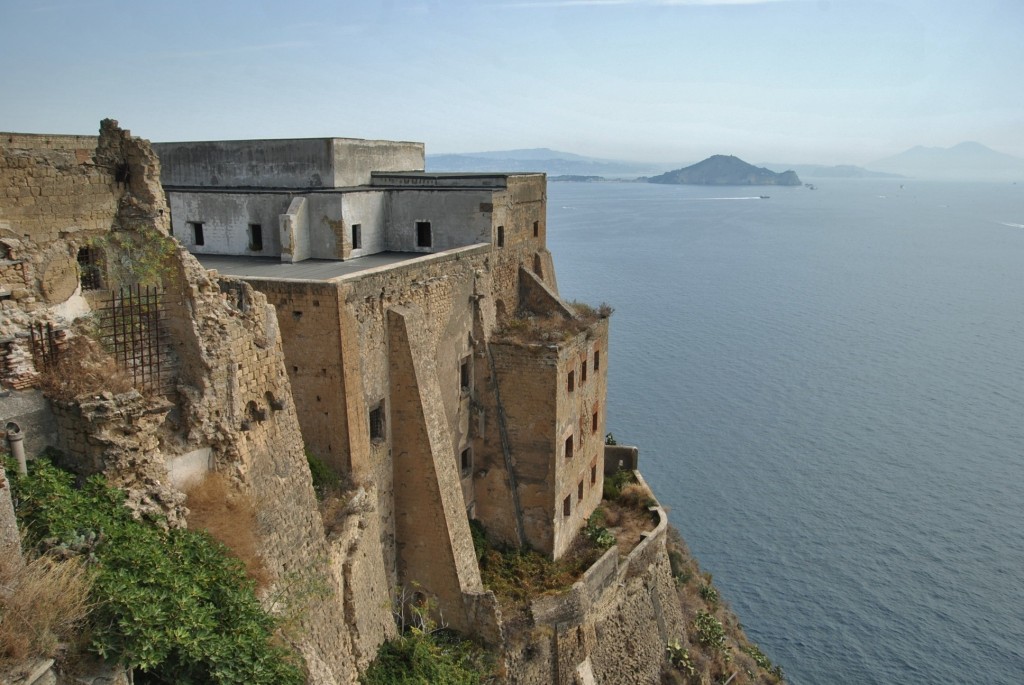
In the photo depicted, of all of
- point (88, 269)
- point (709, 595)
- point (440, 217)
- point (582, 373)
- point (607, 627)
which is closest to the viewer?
point (88, 269)

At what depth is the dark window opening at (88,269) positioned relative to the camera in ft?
32.7

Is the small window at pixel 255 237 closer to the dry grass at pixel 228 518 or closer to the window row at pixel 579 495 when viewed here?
the dry grass at pixel 228 518

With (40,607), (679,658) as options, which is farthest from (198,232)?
(679,658)

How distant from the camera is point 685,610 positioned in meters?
25.6

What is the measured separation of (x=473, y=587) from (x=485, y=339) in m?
6.20

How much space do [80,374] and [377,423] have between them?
7490 mm

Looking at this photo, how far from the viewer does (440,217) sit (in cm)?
2081

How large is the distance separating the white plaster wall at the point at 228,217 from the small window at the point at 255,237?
0.08 metres

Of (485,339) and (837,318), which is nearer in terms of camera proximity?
(485,339)

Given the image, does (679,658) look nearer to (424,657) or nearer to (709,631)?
(709,631)

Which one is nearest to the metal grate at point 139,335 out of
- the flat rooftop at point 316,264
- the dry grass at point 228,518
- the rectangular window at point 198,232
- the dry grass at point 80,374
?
the dry grass at point 80,374

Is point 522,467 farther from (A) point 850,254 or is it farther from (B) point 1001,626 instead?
(A) point 850,254

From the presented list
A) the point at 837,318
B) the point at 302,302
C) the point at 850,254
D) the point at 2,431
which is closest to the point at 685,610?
the point at 302,302

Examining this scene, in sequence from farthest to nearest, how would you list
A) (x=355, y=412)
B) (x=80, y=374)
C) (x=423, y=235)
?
(x=423, y=235) → (x=355, y=412) → (x=80, y=374)
